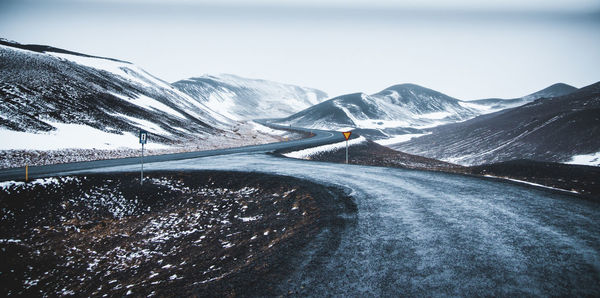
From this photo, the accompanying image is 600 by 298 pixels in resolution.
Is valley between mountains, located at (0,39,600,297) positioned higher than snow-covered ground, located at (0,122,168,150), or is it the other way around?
snow-covered ground, located at (0,122,168,150)

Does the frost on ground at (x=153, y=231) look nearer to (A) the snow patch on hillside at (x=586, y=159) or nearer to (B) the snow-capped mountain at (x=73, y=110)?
(B) the snow-capped mountain at (x=73, y=110)

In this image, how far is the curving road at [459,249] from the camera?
4.52 metres

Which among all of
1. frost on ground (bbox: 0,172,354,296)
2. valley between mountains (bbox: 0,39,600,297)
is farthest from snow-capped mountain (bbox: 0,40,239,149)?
frost on ground (bbox: 0,172,354,296)

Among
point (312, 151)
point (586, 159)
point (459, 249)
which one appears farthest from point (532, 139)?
point (459, 249)

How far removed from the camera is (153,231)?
11.3 m

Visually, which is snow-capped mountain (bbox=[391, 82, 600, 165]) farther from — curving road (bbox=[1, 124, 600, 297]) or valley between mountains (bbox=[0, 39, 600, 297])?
curving road (bbox=[1, 124, 600, 297])

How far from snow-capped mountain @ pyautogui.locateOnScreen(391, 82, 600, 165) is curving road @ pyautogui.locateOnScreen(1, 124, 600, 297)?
2069 inches

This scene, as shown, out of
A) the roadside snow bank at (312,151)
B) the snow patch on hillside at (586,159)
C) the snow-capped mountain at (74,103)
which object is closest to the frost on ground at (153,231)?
the roadside snow bank at (312,151)

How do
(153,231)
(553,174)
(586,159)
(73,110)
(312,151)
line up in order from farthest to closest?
(586,159)
(73,110)
(312,151)
(553,174)
(153,231)

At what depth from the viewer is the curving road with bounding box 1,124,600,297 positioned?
4.52 metres

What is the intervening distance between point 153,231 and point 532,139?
253ft

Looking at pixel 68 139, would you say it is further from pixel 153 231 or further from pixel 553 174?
pixel 553 174

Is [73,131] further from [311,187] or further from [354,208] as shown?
[354,208]

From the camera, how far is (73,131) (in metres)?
34.8
